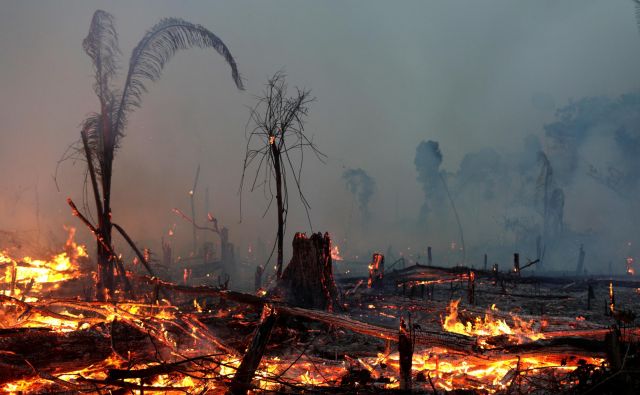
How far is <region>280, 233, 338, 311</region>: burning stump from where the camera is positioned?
11.6 meters

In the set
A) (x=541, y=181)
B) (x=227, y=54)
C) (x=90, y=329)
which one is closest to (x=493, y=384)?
(x=90, y=329)

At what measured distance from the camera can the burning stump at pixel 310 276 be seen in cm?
1159

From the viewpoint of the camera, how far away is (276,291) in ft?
38.9

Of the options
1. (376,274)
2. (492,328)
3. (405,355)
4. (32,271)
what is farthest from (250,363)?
(376,274)

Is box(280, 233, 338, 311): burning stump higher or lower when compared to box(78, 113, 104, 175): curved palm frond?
lower

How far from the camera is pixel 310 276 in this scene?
11711mm

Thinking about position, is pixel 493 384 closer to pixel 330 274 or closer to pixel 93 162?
pixel 330 274

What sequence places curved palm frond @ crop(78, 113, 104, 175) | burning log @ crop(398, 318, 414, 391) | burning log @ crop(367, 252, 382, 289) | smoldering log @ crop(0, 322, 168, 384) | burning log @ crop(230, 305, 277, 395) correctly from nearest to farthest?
burning log @ crop(230, 305, 277, 395) → burning log @ crop(398, 318, 414, 391) → smoldering log @ crop(0, 322, 168, 384) → curved palm frond @ crop(78, 113, 104, 175) → burning log @ crop(367, 252, 382, 289)

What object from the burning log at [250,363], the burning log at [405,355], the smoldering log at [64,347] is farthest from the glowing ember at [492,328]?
the smoldering log at [64,347]

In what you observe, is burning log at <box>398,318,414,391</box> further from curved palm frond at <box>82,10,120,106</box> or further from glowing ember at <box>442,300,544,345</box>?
curved palm frond at <box>82,10,120,106</box>

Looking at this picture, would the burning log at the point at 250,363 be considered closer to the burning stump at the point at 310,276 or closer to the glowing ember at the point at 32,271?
the burning stump at the point at 310,276

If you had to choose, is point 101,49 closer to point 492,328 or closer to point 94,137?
point 94,137

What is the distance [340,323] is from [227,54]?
935 cm

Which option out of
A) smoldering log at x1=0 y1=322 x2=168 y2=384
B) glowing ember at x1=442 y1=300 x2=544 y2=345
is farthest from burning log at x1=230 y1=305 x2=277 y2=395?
glowing ember at x1=442 y1=300 x2=544 y2=345
